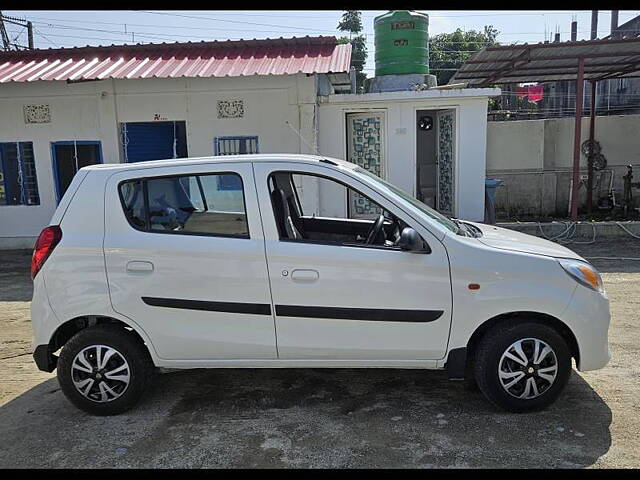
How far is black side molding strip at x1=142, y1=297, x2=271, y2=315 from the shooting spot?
355 cm

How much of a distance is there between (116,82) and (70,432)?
7690 mm

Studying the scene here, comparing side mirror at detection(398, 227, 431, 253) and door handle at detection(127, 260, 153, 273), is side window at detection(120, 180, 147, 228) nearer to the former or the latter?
door handle at detection(127, 260, 153, 273)

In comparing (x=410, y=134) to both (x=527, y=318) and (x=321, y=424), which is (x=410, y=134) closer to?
(x=527, y=318)

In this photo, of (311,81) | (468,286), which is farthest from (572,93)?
(468,286)

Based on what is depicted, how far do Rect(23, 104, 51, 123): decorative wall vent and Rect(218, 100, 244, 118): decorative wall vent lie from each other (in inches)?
126

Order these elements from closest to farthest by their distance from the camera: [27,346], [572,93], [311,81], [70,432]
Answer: [70,432] < [27,346] < [311,81] < [572,93]

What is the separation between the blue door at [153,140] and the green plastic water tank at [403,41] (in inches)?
165

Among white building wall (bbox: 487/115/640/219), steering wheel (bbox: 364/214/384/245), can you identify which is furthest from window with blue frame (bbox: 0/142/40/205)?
white building wall (bbox: 487/115/640/219)

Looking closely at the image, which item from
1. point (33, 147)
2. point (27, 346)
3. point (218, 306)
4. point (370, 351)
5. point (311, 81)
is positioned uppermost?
point (311, 81)

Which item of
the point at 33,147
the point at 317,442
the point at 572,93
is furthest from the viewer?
the point at 572,93

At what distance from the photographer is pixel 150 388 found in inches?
157

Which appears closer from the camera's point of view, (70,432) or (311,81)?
(70,432)

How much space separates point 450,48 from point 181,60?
38.0m
